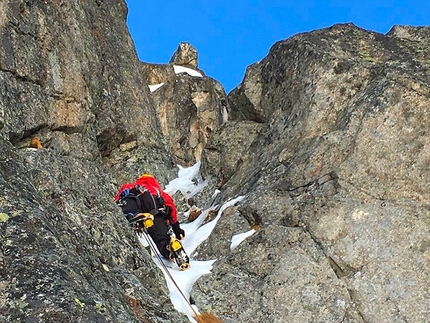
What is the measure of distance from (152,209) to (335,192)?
530 cm

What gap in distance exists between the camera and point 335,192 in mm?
15953

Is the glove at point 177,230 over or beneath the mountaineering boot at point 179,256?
over

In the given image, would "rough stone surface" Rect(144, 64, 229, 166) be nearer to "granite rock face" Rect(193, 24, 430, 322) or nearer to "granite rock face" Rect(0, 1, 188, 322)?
"granite rock face" Rect(0, 1, 188, 322)

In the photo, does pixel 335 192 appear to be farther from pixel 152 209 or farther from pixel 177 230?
pixel 152 209

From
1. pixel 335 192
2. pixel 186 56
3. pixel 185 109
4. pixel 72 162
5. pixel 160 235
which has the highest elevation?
pixel 186 56

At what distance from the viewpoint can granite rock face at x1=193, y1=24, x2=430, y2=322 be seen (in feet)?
44.2

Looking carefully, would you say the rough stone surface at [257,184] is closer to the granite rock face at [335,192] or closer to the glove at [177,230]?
the granite rock face at [335,192]

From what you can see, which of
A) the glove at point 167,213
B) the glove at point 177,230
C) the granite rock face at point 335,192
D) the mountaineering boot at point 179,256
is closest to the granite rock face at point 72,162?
the mountaineering boot at point 179,256

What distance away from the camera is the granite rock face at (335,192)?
13461 millimetres

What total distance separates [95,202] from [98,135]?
12986mm

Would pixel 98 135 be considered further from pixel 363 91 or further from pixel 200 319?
pixel 200 319

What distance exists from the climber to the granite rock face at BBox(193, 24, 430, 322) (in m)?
1.58

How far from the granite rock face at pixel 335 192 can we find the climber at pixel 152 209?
1.58 meters

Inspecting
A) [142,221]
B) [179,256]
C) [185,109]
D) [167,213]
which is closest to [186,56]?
[185,109]
